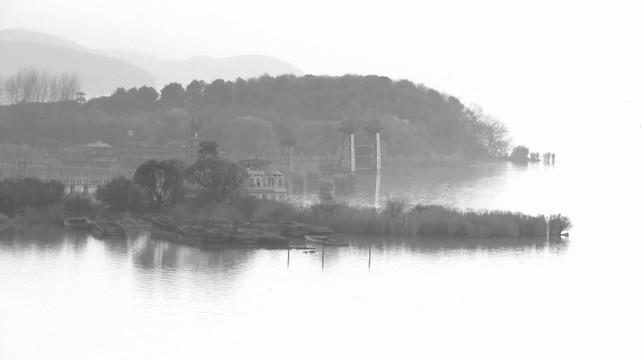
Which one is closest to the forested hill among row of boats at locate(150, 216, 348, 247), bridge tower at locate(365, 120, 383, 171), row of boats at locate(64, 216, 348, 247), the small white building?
bridge tower at locate(365, 120, 383, 171)

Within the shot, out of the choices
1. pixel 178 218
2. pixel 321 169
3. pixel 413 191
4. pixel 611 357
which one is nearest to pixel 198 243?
pixel 178 218

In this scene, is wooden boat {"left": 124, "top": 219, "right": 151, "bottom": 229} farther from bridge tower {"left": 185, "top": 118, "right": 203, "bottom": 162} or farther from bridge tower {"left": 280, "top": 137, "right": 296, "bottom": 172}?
bridge tower {"left": 280, "top": 137, "right": 296, "bottom": 172}

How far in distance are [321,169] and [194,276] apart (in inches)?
1208

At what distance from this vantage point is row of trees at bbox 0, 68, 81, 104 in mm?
54500

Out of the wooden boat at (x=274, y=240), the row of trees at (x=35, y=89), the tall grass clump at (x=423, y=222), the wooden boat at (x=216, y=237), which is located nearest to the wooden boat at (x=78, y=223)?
the wooden boat at (x=216, y=237)

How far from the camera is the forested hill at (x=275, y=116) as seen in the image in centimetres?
5050

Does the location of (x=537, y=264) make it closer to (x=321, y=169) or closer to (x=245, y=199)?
(x=245, y=199)

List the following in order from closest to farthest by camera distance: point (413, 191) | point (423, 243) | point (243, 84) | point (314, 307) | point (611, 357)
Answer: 1. point (611, 357)
2. point (314, 307)
3. point (423, 243)
4. point (413, 191)
5. point (243, 84)

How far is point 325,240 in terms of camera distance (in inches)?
729

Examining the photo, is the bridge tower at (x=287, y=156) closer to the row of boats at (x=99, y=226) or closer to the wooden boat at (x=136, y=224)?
the wooden boat at (x=136, y=224)

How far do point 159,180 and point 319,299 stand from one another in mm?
7776

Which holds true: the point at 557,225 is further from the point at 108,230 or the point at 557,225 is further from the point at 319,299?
the point at 319,299

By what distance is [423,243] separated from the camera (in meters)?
19.1

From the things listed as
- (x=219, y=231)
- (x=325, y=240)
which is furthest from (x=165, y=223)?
(x=325, y=240)
